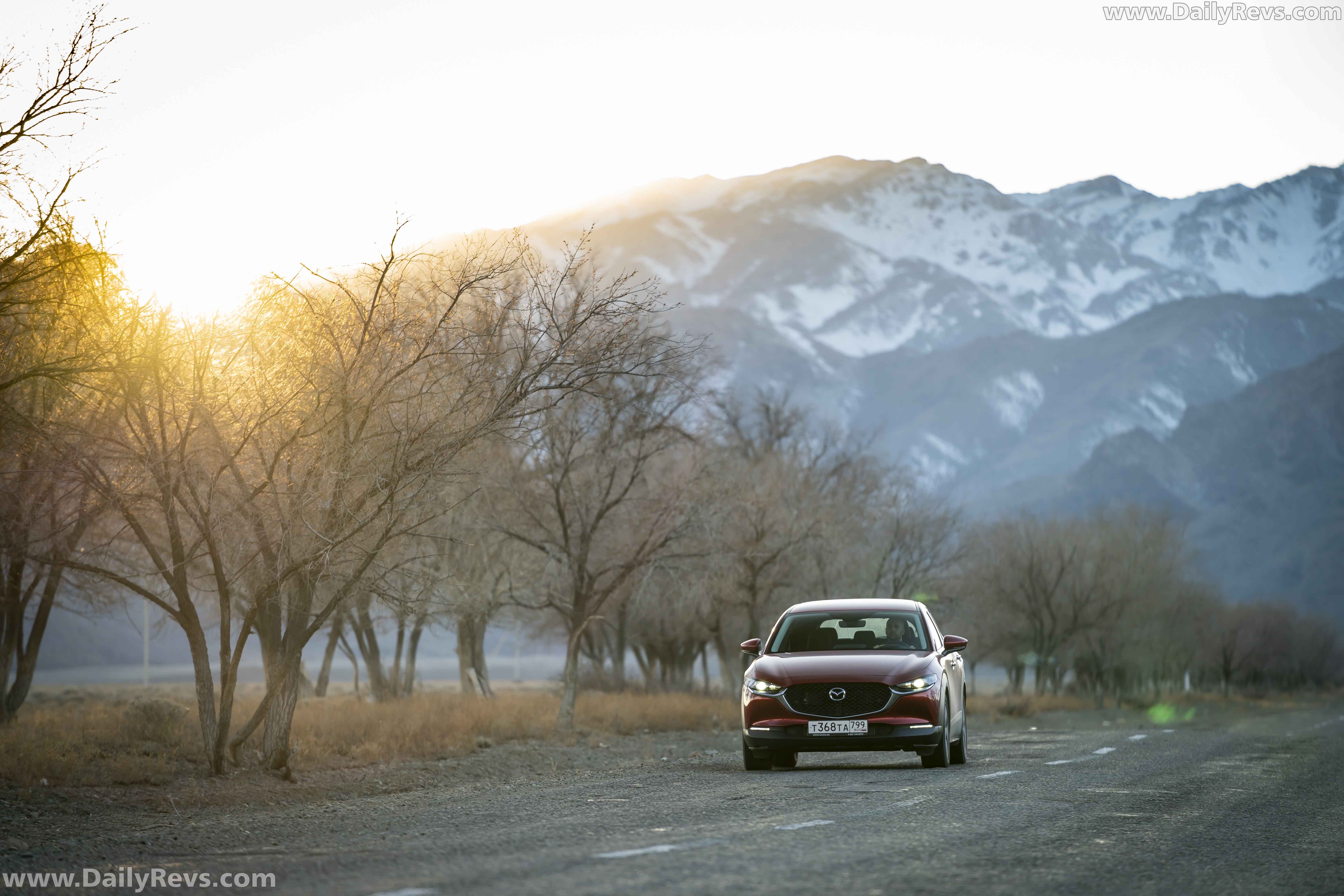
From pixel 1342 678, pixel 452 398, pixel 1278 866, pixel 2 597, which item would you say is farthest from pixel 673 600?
pixel 1342 678

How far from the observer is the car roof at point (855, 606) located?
58.7 ft

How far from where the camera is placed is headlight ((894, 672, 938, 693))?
639 inches

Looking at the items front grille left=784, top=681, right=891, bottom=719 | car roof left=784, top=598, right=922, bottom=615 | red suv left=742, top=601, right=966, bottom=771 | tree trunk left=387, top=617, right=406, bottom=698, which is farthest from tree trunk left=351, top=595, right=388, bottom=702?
front grille left=784, top=681, right=891, bottom=719

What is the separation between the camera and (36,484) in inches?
764

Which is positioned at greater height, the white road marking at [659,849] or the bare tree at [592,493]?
the bare tree at [592,493]

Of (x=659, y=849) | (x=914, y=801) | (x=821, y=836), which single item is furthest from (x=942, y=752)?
(x=659, y=849)

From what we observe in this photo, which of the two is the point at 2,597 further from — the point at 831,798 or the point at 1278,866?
the point at 1278,866

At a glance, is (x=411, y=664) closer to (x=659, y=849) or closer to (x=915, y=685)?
(x=915, y=685)

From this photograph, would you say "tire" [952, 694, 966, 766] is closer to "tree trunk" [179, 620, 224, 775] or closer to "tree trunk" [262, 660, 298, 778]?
"tree trunk" [262, 660, 298, 778]

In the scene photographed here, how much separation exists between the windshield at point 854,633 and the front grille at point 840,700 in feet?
3.62

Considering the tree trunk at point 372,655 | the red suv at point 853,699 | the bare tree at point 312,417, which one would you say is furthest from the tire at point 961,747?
the tree trunk at point 372,655

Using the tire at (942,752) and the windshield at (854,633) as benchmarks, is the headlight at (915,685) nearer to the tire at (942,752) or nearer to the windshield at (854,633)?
the tire at (942,752)

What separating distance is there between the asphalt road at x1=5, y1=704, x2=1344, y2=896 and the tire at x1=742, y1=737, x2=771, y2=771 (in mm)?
204

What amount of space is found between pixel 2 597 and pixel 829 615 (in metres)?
14.2
